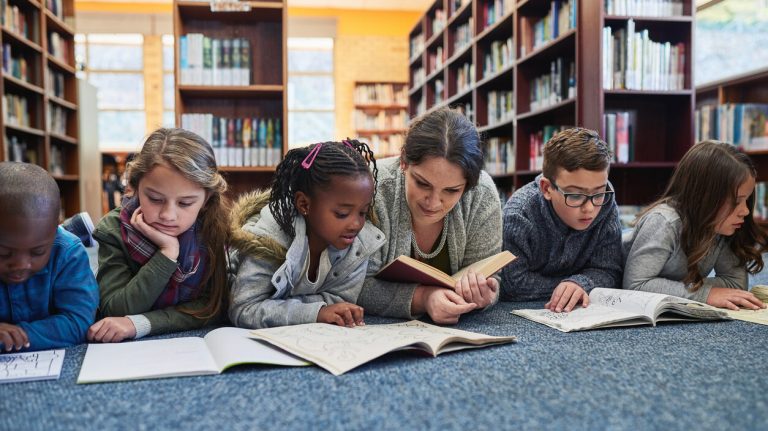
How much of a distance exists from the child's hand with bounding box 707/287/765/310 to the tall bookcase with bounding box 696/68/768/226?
2.09 m

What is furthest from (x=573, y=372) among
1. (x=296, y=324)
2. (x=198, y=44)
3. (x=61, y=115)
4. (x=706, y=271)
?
(x=61, y=115)

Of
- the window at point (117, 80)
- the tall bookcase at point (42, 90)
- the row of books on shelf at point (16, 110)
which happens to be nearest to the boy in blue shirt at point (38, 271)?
the tall bookcase at point (42, 90)

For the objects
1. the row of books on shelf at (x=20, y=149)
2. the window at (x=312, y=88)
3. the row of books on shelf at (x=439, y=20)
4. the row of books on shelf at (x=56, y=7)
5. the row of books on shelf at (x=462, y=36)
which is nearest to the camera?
the row of books on shelf at (x=20, y=149)

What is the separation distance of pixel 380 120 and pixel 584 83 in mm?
4822

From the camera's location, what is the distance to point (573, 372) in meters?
1.02

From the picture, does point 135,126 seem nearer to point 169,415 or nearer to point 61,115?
point 61,115

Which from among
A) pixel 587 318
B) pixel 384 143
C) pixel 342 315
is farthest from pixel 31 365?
pixel 384 143

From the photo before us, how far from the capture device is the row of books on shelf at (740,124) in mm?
3369

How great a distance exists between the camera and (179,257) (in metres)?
1.37

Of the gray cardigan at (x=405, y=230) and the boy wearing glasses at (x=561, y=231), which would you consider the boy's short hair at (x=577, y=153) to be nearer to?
the boy wearing glasses at (x=561, y=231)

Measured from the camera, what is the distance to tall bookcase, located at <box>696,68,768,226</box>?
11.1 ft

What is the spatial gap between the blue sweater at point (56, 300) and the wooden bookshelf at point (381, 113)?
6334 millimetres

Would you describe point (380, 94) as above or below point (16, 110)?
above

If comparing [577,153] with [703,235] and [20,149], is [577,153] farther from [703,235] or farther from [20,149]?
[20,149]
